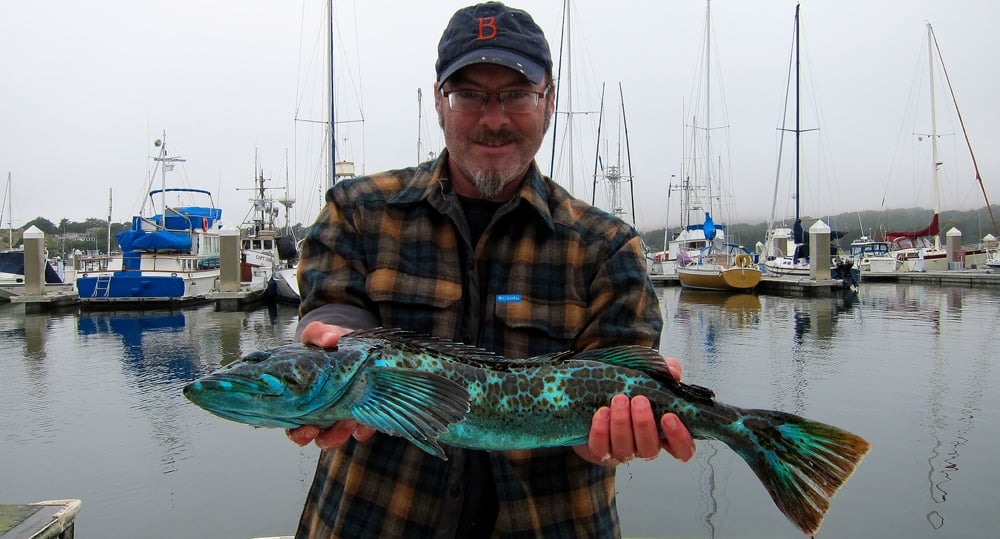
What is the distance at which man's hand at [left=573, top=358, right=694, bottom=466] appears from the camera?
243cm

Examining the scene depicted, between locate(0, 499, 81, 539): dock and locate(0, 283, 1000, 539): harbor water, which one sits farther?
locate(0, 283, 1000, 539): harbor water

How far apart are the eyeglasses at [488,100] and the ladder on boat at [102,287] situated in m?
32.3

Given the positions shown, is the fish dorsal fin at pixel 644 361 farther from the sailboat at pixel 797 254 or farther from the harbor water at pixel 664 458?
the sailboat at pixel 797 254

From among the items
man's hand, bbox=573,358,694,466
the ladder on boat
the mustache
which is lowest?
the ladder on boat

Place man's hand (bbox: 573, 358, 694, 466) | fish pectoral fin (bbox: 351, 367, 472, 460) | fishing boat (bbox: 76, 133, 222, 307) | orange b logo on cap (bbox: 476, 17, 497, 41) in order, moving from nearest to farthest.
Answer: fish pectoral fin (bbox: 351, 367, 472, 460) → man's hand (bbox: 573, 358, 694, 466) → orange b logo on cap (bbox: 476, 17, 497, 41) → fishing boat (bbox: 76, 133, 222, 307)

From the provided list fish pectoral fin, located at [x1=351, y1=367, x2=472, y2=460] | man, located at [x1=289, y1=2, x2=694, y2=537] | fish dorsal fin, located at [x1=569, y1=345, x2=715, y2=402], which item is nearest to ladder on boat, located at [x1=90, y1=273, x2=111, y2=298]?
man, located at [x1=289, y1=2, x2=694, y2=537]

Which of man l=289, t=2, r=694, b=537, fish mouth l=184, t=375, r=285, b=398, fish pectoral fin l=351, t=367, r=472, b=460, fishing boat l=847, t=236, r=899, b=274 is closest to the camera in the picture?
fish mouth l=184, t=375, r=285, b=398

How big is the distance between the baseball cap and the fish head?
1392 millimetres

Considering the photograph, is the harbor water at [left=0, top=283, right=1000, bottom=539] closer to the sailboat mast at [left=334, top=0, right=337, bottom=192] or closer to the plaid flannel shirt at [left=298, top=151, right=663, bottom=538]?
the plaid flannel shirt at [left=298, top=151, right=663, bottom=538]

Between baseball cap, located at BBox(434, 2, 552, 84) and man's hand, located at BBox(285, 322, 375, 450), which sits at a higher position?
baseball cap, located at BBox(434, 2, 552, 84)

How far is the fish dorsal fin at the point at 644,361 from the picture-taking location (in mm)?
2520

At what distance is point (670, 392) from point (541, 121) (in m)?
1.38

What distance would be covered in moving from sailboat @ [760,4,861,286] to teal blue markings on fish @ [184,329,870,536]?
36.0 metres

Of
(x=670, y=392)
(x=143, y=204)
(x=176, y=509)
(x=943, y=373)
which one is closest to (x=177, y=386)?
(x=176, y=509)
